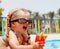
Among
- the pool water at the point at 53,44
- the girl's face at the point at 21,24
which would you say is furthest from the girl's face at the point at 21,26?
the pool water at the point at 53,44

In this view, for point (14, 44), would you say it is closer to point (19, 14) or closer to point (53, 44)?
point (19, 14)

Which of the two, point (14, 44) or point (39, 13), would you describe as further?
point (39, 13)

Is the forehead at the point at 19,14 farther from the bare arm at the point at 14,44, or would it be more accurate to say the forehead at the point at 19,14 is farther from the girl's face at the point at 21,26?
the bare arm at the point at 14,44

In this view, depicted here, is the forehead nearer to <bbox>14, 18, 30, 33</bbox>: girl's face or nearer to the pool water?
<bbox>14, 18, 30, 33</bbox>: girl's face

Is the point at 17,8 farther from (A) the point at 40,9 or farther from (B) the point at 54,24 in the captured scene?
(B) the point at 54,24

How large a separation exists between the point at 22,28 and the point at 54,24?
121cm

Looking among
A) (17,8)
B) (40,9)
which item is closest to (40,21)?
(40,9)

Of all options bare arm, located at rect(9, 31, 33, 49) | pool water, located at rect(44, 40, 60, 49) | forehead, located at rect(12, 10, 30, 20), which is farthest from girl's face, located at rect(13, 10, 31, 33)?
pool water, located at rect(44, 40, 60, 49)

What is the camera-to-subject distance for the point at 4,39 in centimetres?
236

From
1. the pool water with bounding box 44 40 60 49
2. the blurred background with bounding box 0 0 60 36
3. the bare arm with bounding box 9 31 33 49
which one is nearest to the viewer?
the bare arm with bounding box 9 31 33 49

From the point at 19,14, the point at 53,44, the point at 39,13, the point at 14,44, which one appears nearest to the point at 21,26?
the point at 19,14

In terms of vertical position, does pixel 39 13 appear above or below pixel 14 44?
above

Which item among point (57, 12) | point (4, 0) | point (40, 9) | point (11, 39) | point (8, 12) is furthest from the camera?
point (57, 12)

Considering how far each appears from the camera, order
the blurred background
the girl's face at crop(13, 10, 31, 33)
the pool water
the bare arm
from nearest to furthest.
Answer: the bare arm
the girl's face at crop(13, 10, 31, 33)
the blurred background
the pool water
